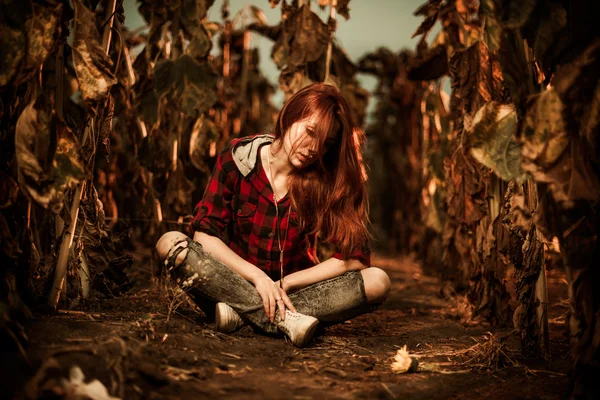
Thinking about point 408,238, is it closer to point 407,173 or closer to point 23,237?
point 407,173

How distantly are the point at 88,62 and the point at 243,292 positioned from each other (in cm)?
91

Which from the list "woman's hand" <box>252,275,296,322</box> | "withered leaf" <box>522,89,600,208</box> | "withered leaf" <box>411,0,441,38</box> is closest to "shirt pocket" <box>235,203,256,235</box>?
"woman's hand" <box>252,275,296,322</box>

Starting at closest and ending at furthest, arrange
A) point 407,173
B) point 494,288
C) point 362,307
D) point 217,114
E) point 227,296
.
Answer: point 227,296, point 362,307, point 494,288, point 217,114, point 407,173

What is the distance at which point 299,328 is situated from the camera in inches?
72.6

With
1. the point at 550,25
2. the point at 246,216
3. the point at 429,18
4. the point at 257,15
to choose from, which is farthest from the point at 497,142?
the point at 257,15

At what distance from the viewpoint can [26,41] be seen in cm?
147

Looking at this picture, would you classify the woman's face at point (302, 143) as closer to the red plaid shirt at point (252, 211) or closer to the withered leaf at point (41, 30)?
the red plaid shirt at point (252, 211)

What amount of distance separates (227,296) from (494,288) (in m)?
1.21

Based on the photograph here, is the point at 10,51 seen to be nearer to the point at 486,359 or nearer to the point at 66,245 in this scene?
the point at 66,245

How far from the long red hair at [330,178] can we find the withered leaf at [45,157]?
845 millimetres

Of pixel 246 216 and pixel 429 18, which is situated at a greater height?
pixel 429 18

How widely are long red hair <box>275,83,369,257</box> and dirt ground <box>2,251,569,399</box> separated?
0.42 meters

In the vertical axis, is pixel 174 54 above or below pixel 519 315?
above

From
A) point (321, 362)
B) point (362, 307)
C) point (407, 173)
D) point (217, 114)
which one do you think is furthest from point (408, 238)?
point (321, 362)
